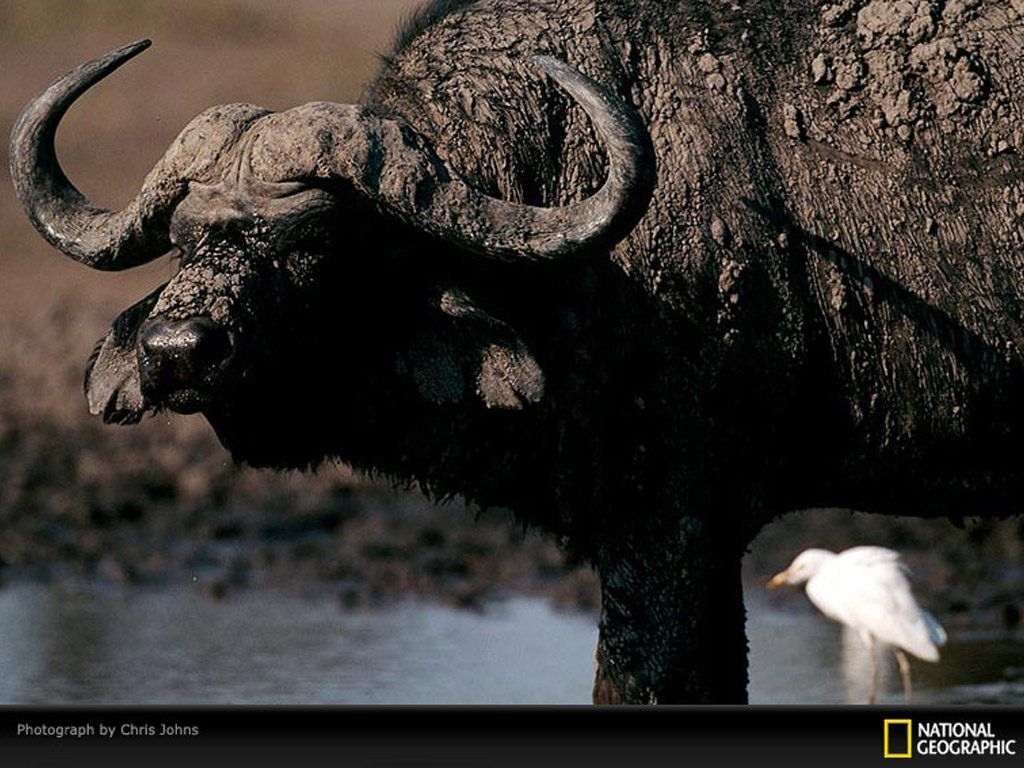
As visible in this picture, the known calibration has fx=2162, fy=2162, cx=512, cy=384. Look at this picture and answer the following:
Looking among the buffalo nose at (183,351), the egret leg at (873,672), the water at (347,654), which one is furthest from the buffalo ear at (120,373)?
the egret leg at (873,672)

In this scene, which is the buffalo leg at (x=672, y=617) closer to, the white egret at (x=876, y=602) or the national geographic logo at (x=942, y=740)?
the national geographic logo at (x=942, y=740)

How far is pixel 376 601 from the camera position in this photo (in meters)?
10.4

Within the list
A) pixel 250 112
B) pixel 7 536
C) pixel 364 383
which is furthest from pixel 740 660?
pixel 7 536

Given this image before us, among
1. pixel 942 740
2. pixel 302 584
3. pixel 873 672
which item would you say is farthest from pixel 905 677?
pixel 942 740

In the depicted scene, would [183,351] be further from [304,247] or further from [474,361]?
[474,361]

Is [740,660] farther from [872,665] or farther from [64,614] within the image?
[64,614]

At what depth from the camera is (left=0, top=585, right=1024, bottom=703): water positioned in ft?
27.6

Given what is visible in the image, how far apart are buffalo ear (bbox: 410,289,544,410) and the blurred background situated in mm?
1237

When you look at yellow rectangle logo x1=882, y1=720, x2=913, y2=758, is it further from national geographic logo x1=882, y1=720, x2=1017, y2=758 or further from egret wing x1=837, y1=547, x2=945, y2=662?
egret wing x1=837, y1=547, x2=945, y2=662

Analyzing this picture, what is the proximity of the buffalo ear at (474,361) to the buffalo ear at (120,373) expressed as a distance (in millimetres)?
719

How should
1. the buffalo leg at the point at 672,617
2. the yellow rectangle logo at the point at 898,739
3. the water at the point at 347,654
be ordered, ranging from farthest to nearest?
the water at the point at 347,654 → the buffalo leg at the point at 672,617 → the yellow rectangle logo at the point at 898,739

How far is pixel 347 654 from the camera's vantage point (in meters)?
9.19

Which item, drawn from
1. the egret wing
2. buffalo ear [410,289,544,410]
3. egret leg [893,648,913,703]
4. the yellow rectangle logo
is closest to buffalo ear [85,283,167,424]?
buffalo ear [410,289,544,410]

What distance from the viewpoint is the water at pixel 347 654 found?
27.6ft
